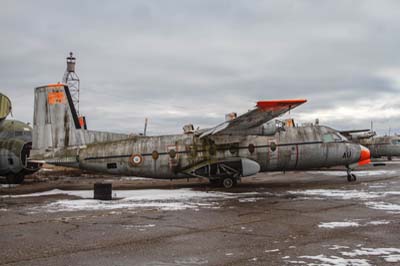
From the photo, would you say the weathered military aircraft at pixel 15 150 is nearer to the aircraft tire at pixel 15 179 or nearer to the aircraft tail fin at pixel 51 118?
the aircraft tire at pixel 15 179

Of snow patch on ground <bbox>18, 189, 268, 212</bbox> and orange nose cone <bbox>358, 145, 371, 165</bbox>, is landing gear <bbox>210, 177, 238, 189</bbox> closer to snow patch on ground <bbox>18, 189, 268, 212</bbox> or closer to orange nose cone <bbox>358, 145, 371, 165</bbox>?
snow patch on ground <bbox>18, 189, 268, 212</bbox>

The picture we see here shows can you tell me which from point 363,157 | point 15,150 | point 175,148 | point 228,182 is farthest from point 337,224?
point 15,150

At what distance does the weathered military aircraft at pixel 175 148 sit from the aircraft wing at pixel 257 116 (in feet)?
0.17

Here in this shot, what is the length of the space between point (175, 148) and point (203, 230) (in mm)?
10955

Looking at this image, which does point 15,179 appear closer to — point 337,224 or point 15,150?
point 15,150

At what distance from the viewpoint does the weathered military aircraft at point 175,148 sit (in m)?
20.0

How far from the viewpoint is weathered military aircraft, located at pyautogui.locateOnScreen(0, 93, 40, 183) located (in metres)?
23.1

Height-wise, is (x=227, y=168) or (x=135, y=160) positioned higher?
(x=135, y=160)

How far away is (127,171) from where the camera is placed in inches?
806

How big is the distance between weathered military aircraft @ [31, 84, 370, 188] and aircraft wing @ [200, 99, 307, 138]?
0.05m

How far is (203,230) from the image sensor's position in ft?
33.2

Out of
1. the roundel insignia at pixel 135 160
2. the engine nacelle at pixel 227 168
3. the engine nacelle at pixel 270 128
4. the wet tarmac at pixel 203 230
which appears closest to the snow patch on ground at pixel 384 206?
the wet tarmac at pixel 203 230

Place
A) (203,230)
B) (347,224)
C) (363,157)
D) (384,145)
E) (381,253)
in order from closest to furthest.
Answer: (381,253)
(203,230)
(347,224)
(363,157)
(384,145)

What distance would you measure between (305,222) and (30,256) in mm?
6832
